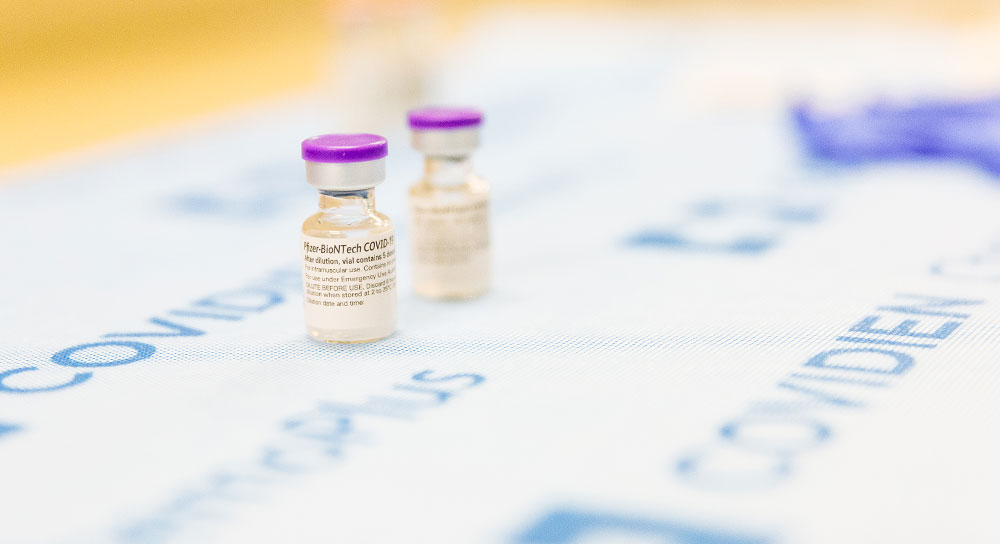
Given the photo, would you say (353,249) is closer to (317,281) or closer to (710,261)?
(317,281)

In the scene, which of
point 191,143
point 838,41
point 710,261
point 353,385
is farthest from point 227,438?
point 838,41

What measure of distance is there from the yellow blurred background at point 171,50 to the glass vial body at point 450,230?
1.89 feet

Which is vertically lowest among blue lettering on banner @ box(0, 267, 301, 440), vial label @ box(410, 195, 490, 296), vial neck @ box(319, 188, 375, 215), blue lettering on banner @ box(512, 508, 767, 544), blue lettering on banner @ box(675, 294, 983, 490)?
blue lettering on banner @ box(512, 508, 767, 544)

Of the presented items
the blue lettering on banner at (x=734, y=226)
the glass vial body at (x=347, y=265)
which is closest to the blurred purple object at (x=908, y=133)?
the blue lettering on banner at (x=734, y=226)

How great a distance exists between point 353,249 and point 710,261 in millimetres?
302

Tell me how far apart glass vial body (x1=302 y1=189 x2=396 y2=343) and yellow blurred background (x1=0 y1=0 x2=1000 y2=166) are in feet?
2.19

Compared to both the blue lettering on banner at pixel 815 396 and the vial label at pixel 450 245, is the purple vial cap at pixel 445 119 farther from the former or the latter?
the blue lettering on banner at pixel 815 396

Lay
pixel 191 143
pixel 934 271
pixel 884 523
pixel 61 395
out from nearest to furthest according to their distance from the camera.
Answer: pixel 884 523 < pixel 61 395 < pixel 934 271 < pixel 191 143

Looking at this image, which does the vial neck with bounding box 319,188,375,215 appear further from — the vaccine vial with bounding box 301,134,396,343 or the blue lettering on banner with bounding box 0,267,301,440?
the blue lettering on banner with bounding box 0,267,301,440

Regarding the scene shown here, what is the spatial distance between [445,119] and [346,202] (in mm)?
103

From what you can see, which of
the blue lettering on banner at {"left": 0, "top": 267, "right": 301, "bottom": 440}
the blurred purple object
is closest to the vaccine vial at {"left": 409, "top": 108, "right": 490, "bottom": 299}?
the blue lettering on banner at {"left": 0, "top": 267, "right": 301, "bottom": 440}

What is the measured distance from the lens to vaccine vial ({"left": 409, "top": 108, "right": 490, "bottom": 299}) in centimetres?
72

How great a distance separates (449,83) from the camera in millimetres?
1521

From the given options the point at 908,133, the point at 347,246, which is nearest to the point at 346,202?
the point at 347,246
